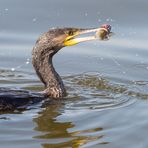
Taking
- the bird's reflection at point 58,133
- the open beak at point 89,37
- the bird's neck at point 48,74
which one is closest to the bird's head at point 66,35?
the open beak at point 89,37

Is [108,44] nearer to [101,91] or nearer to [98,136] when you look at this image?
[101,91]

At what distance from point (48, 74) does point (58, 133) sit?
198 centimetres

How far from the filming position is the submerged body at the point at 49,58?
10.9 meters

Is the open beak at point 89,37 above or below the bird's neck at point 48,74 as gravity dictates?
above

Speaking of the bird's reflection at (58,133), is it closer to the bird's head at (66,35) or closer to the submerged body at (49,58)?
the submerged body at (49,58)

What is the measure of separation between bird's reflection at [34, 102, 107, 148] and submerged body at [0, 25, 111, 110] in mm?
455

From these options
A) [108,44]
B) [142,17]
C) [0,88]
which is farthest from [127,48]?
[0,88]

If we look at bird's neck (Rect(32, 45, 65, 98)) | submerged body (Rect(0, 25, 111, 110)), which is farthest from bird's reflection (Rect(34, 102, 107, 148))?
bird's neck (Rect(32, 45, 65, 98))

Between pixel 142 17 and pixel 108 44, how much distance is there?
121cm

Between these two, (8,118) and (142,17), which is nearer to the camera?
(8,118)

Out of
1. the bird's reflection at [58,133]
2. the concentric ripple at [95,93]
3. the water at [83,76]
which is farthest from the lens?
the concentric ripple at [95,93]

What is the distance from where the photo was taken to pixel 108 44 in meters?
13.5

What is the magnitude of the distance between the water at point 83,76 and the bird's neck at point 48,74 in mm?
217

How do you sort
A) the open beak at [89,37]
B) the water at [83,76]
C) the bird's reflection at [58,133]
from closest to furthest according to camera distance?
the bird's reflection at [58,133]
the water at [83,76]
the open beak at [89,37]
